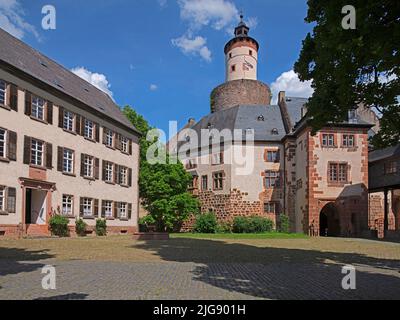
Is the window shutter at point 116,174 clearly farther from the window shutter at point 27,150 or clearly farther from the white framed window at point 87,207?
the window shutter at point 27,150

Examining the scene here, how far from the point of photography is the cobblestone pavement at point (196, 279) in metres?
7.08

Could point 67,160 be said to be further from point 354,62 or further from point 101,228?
point 354,62

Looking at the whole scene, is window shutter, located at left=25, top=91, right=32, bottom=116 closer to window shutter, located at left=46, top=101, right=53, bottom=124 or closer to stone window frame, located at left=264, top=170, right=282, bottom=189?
window shutter, located at left=46, top=101, right=53, bottom=124

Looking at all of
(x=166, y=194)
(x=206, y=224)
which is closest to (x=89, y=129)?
(x=166, y=194)

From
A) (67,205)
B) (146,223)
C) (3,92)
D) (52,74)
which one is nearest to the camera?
(3,92)

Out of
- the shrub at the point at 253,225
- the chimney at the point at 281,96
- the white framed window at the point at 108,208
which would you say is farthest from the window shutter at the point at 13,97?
the chimney at the point at 281,96

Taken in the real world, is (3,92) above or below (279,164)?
above

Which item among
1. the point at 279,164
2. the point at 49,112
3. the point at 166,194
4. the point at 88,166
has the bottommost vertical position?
the point at 166,194

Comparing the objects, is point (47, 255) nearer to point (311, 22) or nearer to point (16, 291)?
point (16, 291)

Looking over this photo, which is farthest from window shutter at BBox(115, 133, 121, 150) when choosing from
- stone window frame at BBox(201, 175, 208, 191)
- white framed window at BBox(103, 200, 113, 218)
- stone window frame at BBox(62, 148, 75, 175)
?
stone window frame at BBox(201, 175, 208, 191)

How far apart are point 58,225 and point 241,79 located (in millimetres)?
32720

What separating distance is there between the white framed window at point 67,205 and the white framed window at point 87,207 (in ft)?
4.12

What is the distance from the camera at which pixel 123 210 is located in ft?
110
